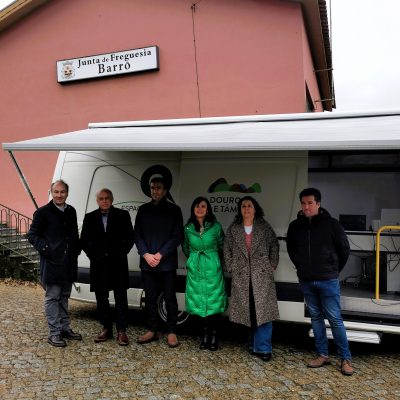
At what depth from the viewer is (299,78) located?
337 inches

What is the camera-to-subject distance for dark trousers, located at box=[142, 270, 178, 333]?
498cm

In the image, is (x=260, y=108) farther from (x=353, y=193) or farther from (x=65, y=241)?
(x=65, y=241)

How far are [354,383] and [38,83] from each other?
32.6 ft

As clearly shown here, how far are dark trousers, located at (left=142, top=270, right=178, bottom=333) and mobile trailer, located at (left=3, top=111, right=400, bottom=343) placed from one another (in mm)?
321

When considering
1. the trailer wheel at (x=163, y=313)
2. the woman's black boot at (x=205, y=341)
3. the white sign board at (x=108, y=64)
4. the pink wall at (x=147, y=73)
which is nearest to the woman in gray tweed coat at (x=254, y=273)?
the woman's black boot at (x=205, y=341)

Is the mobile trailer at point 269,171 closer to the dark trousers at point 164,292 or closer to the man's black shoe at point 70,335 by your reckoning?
the dark trousers at point 164,292

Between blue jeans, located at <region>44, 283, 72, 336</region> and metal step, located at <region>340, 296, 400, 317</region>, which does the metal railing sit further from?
metal step, located at <region>340, 296, 400, 317</region>

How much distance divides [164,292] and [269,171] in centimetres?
171

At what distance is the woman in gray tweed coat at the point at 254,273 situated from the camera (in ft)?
15.0

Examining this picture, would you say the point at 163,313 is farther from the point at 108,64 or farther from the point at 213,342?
the point at 108,64

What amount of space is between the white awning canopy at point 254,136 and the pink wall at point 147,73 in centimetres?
367

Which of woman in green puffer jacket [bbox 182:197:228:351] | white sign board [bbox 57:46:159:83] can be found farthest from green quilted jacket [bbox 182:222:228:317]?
white sign board [bbox 57:46:159:83]

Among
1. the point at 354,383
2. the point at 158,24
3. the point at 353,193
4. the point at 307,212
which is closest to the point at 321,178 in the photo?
the point at 353,193

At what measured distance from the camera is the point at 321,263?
424cm
